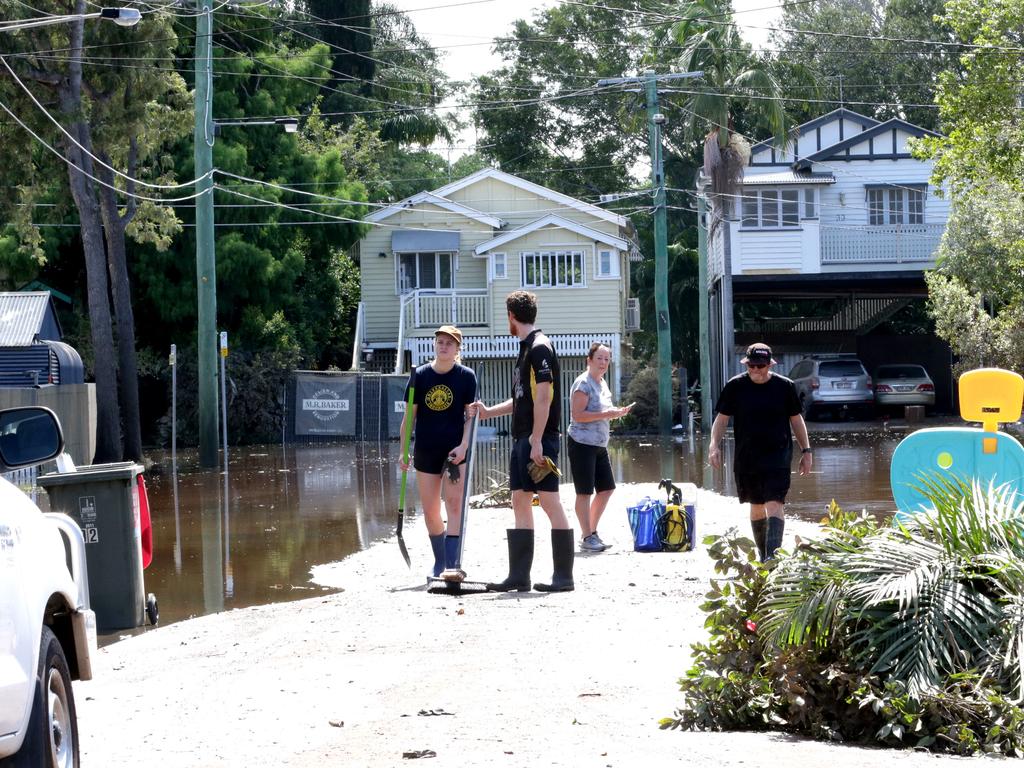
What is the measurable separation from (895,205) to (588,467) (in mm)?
31648

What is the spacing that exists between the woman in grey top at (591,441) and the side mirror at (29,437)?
20.7 feet

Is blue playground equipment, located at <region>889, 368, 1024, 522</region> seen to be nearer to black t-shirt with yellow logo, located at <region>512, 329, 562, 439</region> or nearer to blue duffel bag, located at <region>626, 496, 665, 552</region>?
black t-shirt with yellow logo, located at <region>512, 329, 562, 439</region>

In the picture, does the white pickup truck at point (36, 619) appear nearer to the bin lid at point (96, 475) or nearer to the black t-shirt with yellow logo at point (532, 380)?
the bin lid at point (96, 475)

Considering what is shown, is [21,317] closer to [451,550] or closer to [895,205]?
[451,550]

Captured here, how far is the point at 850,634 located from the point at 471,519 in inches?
384

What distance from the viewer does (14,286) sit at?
1371 inches

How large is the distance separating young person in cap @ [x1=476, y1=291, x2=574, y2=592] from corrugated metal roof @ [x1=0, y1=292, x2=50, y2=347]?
19185mm

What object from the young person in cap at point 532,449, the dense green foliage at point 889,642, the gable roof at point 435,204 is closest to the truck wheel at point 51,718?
the dense green foliage at point 889,642

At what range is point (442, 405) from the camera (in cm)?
959

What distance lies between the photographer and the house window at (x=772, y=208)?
39.3 metres

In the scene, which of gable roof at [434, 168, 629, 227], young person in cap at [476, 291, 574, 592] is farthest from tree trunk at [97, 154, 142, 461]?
young person in cap at [476, 291, 574, 592]

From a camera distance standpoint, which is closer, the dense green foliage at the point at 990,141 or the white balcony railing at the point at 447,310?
the dense green foliage at the point at 990,141

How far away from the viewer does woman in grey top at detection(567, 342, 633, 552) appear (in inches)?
446

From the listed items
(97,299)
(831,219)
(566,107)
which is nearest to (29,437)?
(97,299)
